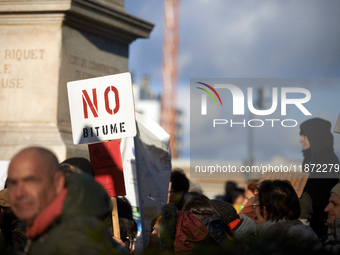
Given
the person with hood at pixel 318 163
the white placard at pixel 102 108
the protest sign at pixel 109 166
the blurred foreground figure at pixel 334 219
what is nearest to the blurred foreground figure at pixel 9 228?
the protest sign at pixel 109 166

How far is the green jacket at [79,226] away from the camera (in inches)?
95.9

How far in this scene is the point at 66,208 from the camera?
267cm

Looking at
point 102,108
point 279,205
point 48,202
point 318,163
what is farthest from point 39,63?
point 48,202

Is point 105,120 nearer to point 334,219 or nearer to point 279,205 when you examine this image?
point 279,205

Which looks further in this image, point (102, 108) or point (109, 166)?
point (102, 108)

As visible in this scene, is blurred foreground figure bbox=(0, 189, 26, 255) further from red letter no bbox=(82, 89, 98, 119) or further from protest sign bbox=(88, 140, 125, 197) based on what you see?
red letter no bbox=(82, 89, 98, 119)

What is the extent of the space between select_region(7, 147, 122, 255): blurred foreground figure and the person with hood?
4.33m

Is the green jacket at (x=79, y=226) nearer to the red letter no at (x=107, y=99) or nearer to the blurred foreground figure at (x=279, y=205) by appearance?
the blurred foreground figure at (x=279, y=205)

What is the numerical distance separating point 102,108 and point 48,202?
3.65 meters

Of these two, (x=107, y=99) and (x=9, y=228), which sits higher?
(x=107, y=99)

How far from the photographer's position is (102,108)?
633 centimetres

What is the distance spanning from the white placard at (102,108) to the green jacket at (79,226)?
3.24 meters

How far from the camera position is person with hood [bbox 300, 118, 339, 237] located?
22.6 feet

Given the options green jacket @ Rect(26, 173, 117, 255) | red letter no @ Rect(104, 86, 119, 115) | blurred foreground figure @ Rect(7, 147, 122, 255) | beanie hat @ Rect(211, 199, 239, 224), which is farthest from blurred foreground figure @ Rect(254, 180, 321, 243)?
blurred foreground figure @ Rect(7, 147, 122, 255)
